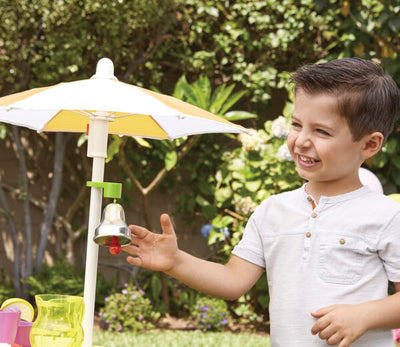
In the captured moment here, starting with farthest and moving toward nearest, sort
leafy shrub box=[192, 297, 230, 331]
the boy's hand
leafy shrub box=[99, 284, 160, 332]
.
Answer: leafy shrub box=[192, 297, 230, 331]
leafy shrub box=[99, 284, 160, 332]
the boy's hand

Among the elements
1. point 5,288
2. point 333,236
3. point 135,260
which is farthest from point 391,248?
point 5,288

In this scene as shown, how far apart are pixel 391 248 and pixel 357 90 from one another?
39 cm

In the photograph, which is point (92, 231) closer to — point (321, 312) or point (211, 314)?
point (321, 312)

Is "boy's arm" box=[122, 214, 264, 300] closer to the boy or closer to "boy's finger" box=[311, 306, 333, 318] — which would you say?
the boy

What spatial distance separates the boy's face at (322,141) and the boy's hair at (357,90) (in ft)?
0.07

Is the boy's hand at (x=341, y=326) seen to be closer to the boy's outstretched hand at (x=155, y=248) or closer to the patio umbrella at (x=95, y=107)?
the boy's outstretched hand at (x=155, y=248)

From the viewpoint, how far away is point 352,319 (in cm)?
135

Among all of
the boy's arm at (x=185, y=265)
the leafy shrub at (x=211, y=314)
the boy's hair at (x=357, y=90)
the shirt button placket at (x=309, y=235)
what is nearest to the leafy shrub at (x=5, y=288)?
the leafy shrub at (x=211, y=314)

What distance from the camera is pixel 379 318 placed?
137 centimetres

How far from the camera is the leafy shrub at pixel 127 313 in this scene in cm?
479

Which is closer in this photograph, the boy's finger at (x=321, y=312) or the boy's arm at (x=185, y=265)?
the boy's finger at (x=321, y=312)

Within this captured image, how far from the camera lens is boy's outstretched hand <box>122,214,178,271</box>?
4.83ft

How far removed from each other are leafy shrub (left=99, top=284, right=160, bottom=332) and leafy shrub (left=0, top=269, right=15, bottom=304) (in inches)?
35.6

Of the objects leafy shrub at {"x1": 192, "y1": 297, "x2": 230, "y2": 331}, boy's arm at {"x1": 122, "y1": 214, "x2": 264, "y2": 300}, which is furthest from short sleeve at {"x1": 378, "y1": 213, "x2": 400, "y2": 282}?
leafy shrub at {"x1": 192, "y1": 297, "x2": 230, "y2": 331}
